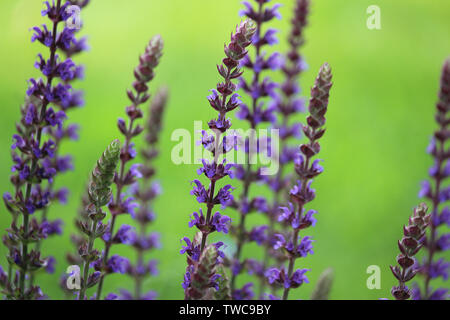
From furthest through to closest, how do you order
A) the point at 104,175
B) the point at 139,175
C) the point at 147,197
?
1. the point at 147,197
2. the point at 139,175
3. the point at 104,175

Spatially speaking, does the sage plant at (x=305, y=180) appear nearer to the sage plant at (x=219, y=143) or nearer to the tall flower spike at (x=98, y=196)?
the sage plant at (x=219, y=143)

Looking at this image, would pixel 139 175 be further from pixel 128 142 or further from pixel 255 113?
pixel 255 113

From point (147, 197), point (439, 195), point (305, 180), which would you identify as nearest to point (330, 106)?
point (147, 197)

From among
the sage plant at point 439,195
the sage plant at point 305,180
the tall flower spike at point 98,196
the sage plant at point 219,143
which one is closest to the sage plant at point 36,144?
the tall flower spike at point 98,196

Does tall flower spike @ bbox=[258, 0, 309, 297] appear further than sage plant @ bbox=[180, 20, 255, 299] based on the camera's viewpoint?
Yes

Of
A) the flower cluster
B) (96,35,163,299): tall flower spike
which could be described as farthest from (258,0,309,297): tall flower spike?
(96,35,163,299): tall flower spike

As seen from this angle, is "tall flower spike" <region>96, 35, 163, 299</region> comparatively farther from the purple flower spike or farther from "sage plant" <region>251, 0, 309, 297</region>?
"sage plant" <region>251, 0, 309, 297</region>
